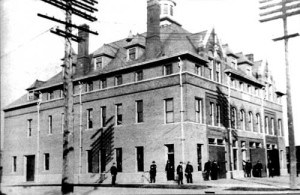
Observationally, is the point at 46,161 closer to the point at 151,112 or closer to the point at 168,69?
the point at 151,112

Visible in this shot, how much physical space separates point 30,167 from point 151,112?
17963 millimetres

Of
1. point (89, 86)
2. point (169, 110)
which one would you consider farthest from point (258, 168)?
point (89, 86)

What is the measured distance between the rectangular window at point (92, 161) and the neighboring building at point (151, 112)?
3.7 inches

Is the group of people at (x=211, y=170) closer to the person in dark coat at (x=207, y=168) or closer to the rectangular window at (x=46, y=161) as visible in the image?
the person in dark coat at (x=207, y=168)

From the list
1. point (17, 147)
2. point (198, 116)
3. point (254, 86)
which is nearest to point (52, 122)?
point (17, 147)

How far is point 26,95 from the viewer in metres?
44.2

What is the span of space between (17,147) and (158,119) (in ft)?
68.9

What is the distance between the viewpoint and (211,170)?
93.1 feet

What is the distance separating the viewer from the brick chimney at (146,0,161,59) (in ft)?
98.4

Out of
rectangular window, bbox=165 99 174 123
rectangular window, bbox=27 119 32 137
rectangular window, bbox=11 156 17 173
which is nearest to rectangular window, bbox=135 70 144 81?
rectangular window, bbox=165 99 174 123

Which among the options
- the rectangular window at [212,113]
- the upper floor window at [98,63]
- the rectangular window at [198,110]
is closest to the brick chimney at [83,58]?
the upper floor window at [98,63]

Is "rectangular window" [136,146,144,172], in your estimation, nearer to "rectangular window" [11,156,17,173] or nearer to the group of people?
the group of people

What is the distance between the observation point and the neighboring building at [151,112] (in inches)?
1117

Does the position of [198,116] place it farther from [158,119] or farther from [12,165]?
[12,165]
